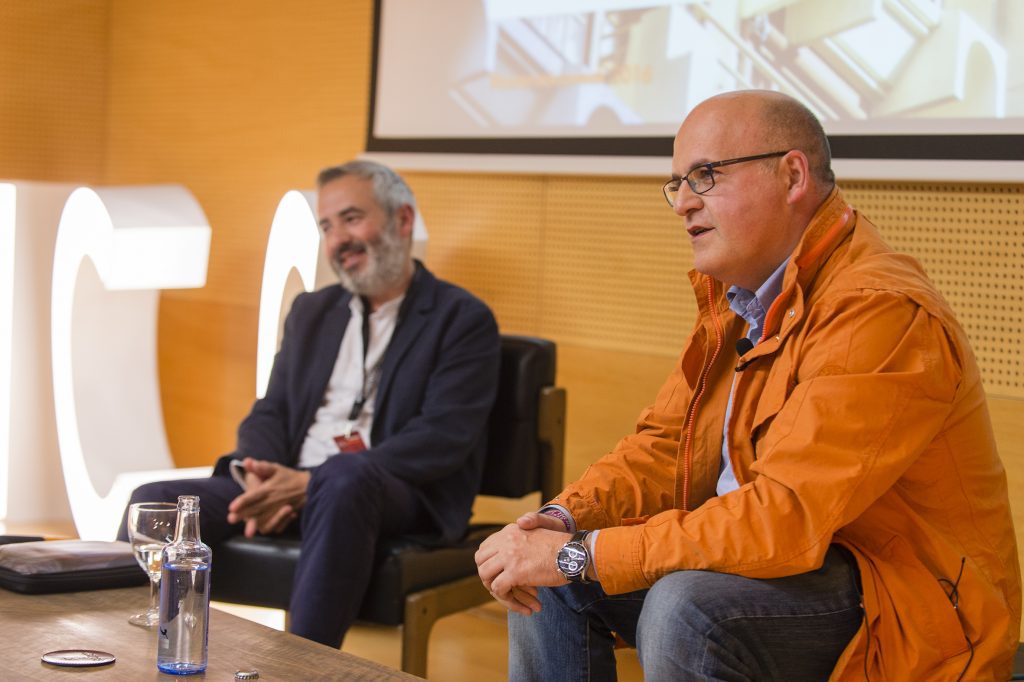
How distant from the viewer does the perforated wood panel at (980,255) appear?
2.88 m

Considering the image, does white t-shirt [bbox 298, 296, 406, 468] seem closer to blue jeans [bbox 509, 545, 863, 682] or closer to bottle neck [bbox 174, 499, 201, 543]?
bottle neck [bbox 174, 499, 201, 543]

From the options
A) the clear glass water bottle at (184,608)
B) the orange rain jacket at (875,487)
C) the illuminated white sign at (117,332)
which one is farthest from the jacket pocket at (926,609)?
the illuminated white sign at (117,332)

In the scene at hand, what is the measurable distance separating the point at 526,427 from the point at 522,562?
110 centimetres

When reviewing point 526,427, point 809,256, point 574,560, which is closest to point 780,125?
point 809,256

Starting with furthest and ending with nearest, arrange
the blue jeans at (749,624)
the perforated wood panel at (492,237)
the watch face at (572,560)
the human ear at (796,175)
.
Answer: the perforated wood panel at (492,237), the human ear at (796,175), the watch face at (572,560), the blue jeans at (749,624)

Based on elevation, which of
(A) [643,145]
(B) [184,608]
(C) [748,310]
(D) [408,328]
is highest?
(A) [643,145]

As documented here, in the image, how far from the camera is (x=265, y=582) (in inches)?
106

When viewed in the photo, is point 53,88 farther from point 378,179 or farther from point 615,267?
point 615,267

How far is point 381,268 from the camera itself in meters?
3.11

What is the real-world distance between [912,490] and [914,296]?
11.4 inches

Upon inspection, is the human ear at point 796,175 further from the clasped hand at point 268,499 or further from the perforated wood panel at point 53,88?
the perforated wood panel at point 53,88

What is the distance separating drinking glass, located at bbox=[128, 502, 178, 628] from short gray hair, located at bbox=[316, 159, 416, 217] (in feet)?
4.55

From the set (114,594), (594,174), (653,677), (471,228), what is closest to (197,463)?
(471,228)

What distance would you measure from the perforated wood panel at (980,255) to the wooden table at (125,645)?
1.87 metres
